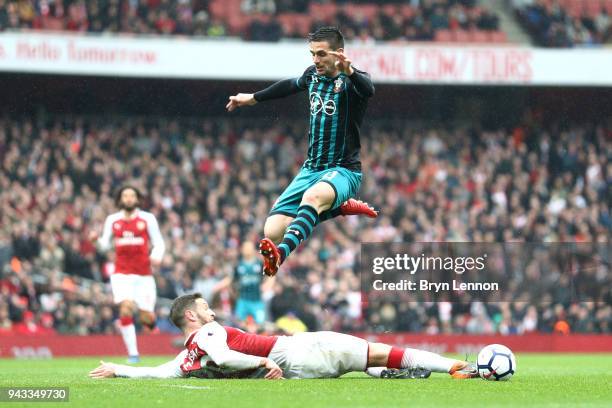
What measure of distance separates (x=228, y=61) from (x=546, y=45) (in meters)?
7.41

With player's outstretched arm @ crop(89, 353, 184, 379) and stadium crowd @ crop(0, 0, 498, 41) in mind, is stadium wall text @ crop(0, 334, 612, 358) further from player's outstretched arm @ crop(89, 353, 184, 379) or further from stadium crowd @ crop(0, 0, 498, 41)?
player's outstretched arm @ crop(89, 353, 184, 379)

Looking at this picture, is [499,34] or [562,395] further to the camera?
[499,34]

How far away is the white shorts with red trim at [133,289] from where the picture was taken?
14.4 meters

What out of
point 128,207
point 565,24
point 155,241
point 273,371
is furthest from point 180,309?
point 565,24

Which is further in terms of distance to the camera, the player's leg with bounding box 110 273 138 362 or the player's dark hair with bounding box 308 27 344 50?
the player's leg with bounding box 110 273 138 362

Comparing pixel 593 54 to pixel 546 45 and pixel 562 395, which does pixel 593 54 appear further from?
pixel 562 395

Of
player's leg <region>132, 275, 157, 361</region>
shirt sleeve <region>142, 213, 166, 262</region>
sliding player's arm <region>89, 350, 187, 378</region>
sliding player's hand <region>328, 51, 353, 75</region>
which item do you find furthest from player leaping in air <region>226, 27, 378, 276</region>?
player's leg <region>132, 275, 157, 361</region>

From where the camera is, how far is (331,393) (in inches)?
320

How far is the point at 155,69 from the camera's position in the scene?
82.6 ft

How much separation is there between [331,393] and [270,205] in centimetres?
1661

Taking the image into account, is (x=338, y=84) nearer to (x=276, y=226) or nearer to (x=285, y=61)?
(x=276, y=226)

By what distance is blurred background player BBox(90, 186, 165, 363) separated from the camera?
47.0 ft

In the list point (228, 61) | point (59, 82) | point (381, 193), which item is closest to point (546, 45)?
point (381, 193)

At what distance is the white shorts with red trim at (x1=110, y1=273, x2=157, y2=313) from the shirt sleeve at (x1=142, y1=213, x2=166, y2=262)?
51 centimetres
